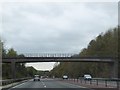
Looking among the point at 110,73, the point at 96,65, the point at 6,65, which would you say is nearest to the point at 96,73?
the point at 96,65

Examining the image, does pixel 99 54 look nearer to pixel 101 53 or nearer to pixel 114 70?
pixel 101 53

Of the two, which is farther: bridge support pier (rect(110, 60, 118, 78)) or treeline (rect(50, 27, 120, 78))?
bridge support pier (rect(110, 60, 118, 78))

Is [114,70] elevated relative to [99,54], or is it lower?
lower

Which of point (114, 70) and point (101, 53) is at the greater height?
point (101, 53)

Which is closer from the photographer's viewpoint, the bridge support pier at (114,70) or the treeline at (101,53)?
Answer: the treeline at (101,53)

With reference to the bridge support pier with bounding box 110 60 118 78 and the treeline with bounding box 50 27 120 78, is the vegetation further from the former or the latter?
the bridge support pier with bounding box 110 60 118 78

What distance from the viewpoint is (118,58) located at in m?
101

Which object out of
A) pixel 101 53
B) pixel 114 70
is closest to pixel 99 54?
pixel 101 53

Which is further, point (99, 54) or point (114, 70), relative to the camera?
point (99, 54)

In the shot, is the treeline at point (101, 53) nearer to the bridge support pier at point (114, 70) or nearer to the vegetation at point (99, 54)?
the vegetation at point (99, 54)

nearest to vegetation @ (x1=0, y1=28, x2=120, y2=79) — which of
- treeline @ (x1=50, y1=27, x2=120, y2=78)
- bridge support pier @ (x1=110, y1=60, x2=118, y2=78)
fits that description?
treeline @ (x1=50, y1=27, x2=120, y2=78)

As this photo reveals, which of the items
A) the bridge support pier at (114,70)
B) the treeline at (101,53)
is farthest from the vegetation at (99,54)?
the bridge support pier at (114,70)

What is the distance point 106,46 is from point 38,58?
2038cm

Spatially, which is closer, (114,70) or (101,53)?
(114,70)
